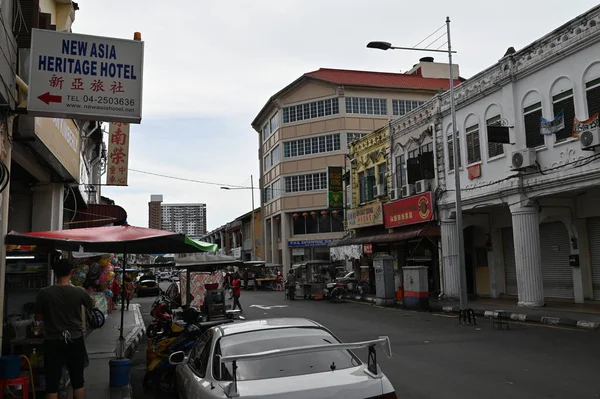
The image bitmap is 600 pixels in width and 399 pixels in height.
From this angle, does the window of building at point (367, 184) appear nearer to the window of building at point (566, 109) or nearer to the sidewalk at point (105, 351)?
the window of building at point (566, 109)

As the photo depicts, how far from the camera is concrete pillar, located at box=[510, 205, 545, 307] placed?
1838 cm

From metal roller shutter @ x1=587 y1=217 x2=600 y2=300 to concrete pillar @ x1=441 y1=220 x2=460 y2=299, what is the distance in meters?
5.60

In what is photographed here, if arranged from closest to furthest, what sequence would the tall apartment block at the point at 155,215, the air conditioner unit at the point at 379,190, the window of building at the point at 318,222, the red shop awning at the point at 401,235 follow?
1. the red shop awning at the point at 401,235
2. the air conditioner unit at the point at 379,190
3. the window of building at the point at 318,222
4. the tall apartment block at the point at 155,215

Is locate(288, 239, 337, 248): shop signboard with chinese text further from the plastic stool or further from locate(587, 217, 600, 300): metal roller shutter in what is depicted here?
the plastic stool

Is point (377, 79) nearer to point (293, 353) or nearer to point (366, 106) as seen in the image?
point (366, 106)

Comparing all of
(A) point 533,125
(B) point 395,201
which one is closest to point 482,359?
(A) point 533,125

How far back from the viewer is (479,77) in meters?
21.4

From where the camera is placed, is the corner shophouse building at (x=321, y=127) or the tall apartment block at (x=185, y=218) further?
the tall apartment block at (x=185, y=218)

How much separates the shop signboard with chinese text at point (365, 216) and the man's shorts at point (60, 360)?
23936 mm

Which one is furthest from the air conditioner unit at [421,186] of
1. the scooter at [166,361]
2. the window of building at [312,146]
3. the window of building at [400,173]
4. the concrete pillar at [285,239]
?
the concrete pillar at [285,239]

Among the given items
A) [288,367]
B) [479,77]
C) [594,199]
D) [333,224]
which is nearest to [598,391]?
[288,367]

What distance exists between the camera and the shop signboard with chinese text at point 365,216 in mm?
29531

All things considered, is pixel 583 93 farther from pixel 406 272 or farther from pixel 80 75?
pixel 80 75

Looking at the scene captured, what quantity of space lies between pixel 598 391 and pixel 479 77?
1656 centimetres
